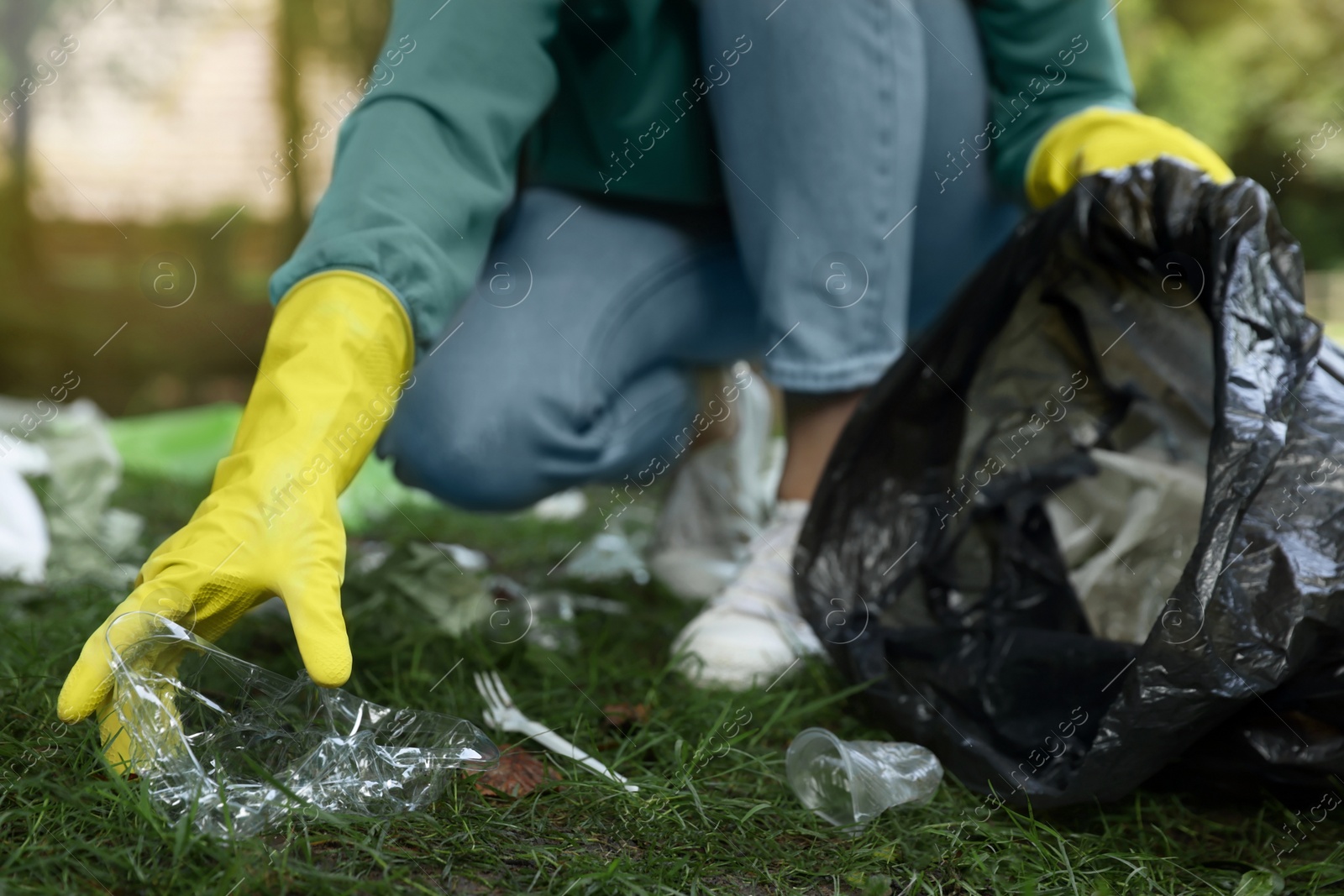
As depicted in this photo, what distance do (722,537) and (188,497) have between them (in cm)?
109

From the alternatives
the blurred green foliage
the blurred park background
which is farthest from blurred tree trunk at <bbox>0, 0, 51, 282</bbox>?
the blurred green foliage

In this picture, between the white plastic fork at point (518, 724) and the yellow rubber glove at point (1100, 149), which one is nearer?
the white plastic fork at point (518, 724)

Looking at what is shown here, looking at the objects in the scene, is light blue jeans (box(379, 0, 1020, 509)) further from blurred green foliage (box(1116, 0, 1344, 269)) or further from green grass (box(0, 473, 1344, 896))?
blurred green foliage (box(1116, 0, 1344, 269))

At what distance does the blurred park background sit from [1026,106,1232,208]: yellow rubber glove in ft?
12.1

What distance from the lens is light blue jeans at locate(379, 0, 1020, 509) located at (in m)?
1.24

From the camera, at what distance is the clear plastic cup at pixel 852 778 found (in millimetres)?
860

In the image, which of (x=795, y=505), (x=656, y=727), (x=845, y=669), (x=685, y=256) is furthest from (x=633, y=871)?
(x=685, y=256)

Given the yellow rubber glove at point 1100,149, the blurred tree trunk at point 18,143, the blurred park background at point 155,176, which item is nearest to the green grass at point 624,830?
the yellow rubber glove at point 1100,149

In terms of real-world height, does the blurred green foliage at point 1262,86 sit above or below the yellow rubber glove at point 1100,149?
below

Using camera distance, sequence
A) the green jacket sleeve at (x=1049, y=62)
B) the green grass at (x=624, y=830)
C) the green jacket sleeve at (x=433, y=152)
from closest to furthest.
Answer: the green grass at (x=624, y=830)
the green jacket sleeve at (x=433, y=152)
the green jacket sleeve at (x=1049, y=62)

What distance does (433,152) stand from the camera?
1110mm

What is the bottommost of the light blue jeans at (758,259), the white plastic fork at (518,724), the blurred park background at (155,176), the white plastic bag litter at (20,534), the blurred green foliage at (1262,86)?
the blurred green foliage at (1262,86)

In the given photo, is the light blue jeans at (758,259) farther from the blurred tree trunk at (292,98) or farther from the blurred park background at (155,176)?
the blurred tree trunk at (292,98)

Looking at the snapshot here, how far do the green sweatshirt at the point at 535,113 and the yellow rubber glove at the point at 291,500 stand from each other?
7 centimetres
